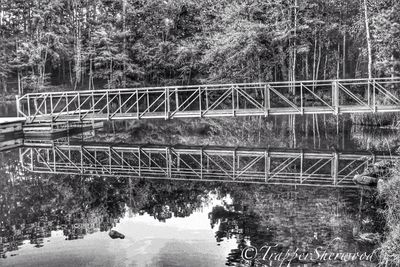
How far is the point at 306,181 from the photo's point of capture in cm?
1030

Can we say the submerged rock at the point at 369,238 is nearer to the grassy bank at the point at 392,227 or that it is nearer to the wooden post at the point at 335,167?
the grassy bank at the point at 392,227

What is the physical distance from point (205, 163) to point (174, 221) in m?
4.85

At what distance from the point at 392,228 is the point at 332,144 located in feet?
29.7

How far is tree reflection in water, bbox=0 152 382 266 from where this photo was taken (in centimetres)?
686

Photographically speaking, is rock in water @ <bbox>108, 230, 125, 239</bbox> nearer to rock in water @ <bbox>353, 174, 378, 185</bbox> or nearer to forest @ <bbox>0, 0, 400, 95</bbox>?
rock in water @ <bbox>353, 174, 378, 185</bbox>

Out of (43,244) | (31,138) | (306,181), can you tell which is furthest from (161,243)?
(31,138)

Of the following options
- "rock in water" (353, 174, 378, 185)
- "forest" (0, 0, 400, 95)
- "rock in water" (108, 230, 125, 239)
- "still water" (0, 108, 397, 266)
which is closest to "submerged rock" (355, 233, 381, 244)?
"still water" (0, 108, 397, 266)

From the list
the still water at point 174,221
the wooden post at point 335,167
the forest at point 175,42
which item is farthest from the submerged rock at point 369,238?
the forest at point 175,42

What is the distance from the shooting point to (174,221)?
316 inches

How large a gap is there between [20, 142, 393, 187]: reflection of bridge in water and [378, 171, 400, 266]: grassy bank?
2359 millimetres

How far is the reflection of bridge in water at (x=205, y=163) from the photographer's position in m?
10.9

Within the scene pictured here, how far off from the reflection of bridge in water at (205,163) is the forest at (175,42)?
13962 mm

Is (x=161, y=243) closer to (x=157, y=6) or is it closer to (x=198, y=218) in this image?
(x=198, y=218)

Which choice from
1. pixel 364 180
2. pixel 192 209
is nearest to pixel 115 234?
pixel 192 209
